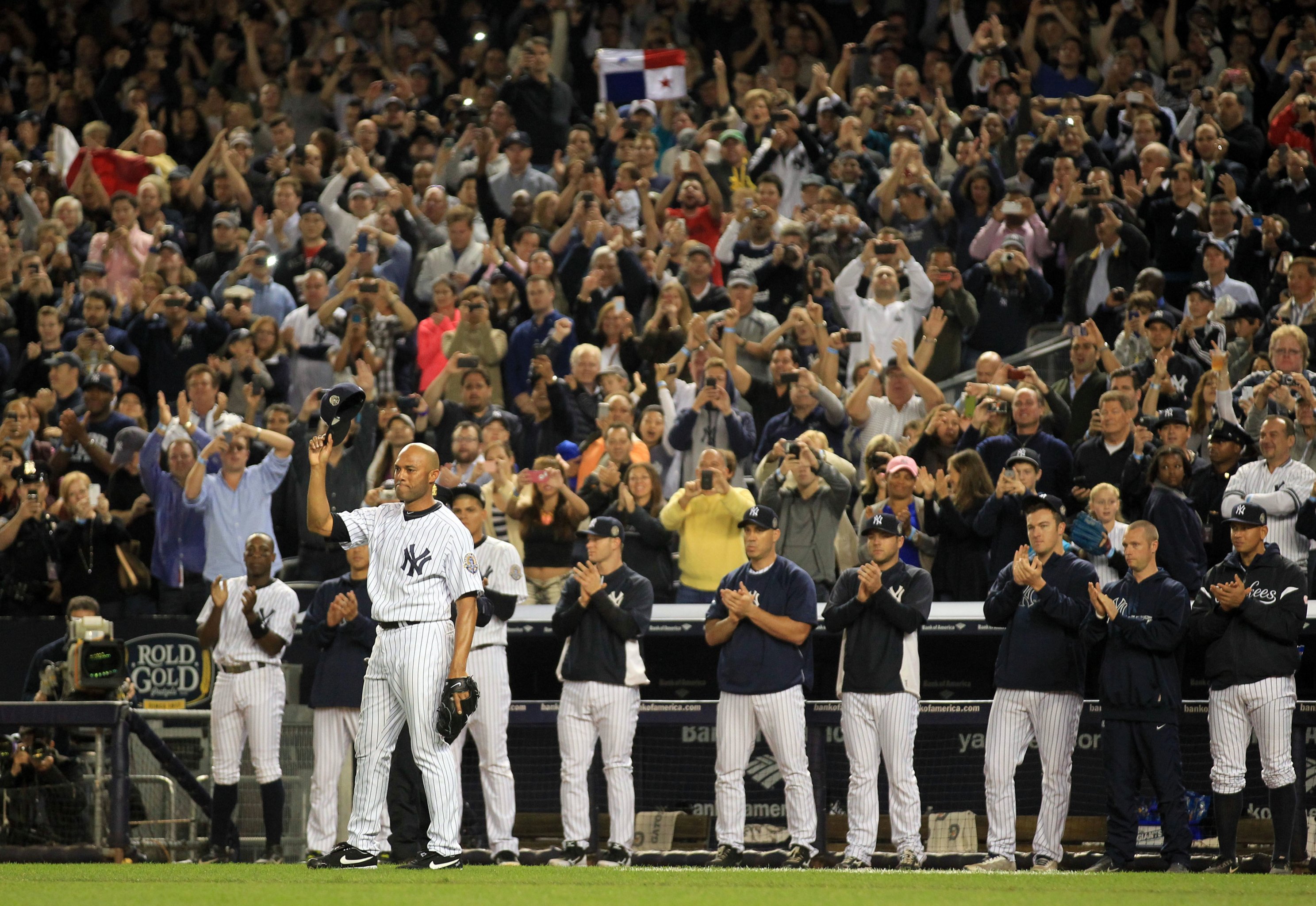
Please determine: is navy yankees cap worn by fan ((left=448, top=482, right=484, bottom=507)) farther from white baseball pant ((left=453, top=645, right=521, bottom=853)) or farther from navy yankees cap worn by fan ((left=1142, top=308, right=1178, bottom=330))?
navy yankees cap worn by fan ((left=1142, top=308, right=1178, bottom=330))

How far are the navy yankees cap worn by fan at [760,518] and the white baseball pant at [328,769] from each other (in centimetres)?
254

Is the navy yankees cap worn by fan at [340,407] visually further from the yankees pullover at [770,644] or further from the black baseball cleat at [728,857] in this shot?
the black baseball cleat at [728,857]

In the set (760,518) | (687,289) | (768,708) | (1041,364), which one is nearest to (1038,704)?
(768,708)

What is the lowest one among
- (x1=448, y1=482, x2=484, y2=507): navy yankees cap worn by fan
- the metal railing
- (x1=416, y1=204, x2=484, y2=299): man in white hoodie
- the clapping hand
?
the clapping hand

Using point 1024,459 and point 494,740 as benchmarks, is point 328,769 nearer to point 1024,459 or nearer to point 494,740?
point 494,740

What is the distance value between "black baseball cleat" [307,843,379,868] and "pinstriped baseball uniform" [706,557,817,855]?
7.63 feet

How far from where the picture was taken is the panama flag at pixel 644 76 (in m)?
17.7

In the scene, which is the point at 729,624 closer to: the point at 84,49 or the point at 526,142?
the point at 526,142

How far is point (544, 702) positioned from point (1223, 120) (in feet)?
27.1

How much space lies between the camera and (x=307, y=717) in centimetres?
1140

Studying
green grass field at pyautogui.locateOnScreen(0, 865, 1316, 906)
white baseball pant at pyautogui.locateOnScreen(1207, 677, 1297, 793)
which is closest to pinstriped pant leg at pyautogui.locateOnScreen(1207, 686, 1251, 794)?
white baseball pant at pyautogui.locateOnScreen(1207, 677, 1297, 793)

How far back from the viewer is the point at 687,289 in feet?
46.6

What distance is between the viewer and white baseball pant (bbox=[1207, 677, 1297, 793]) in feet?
30.3

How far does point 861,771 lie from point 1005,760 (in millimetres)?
794
